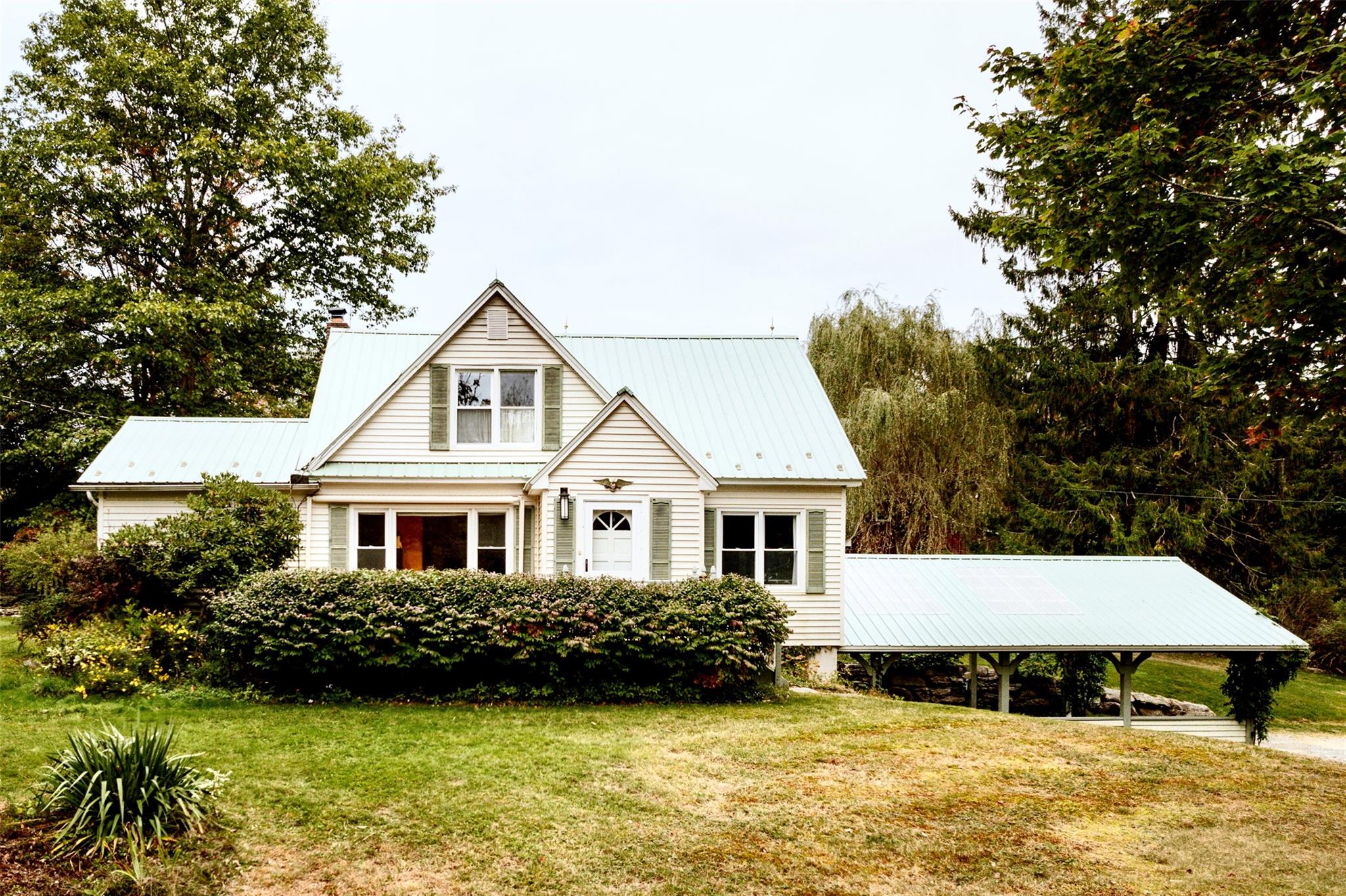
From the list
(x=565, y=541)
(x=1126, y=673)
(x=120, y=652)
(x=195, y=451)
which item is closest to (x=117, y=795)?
(x=120, y=652)

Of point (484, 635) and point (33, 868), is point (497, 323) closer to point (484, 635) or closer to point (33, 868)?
point (484, 635)

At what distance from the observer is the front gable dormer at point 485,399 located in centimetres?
1559

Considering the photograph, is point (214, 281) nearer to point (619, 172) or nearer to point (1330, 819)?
point (619, 172)

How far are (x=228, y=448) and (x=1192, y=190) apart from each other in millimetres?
16301

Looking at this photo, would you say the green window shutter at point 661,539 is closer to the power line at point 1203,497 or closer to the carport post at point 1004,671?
the carport post at point 1004,671

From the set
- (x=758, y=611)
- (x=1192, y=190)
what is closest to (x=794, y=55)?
(x=1192, y=190)

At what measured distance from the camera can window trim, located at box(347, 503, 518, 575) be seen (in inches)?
607

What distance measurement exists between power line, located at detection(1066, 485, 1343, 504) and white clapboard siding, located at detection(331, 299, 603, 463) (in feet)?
61.7

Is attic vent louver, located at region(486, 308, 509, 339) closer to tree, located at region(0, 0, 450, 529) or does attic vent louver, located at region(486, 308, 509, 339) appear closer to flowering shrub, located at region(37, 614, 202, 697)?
flowering shrub, located at region(37, 614, 202, 697)

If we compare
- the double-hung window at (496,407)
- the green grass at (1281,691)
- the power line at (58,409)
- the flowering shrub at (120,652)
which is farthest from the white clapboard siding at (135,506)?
the green grass at (1281,691)

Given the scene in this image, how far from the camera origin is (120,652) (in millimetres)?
11320

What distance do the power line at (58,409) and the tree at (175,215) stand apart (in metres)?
0.14

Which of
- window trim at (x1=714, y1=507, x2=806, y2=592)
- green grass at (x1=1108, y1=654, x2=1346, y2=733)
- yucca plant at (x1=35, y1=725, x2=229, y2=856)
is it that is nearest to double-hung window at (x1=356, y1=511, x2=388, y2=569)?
window trim at (x1=714, y1=507, x2=806, y2=592)

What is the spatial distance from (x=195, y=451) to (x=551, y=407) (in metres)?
7.05
